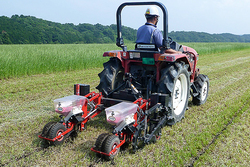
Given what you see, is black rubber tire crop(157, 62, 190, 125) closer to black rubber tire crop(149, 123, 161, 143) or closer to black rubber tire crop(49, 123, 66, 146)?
black rubber tire crop(149, 123, 161, 143)

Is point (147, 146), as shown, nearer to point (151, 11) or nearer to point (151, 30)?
point (151, 30)

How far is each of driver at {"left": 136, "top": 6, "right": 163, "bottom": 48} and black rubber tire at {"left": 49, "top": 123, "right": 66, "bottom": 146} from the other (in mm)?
2122

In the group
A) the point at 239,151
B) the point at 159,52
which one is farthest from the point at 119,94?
the point at 239,151

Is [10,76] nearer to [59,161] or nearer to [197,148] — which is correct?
[59,161]

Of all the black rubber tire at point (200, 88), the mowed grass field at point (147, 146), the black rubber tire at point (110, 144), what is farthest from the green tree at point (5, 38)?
the black rubber tire at point (110, 144)

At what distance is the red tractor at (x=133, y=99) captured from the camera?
3217mm

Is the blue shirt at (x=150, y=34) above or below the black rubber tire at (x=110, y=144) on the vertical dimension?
above

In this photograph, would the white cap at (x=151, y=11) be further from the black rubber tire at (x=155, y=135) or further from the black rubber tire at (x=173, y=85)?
the black rubber tire at (x=155, y=135)

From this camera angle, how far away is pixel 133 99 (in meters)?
4.28

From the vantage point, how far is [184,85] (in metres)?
4.77

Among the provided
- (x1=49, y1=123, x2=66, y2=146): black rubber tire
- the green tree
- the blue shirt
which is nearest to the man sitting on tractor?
the blue shirt

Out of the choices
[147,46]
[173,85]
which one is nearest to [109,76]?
[147,46]

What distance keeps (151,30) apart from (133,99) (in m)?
1.31

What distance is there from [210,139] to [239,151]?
18.2 inches
